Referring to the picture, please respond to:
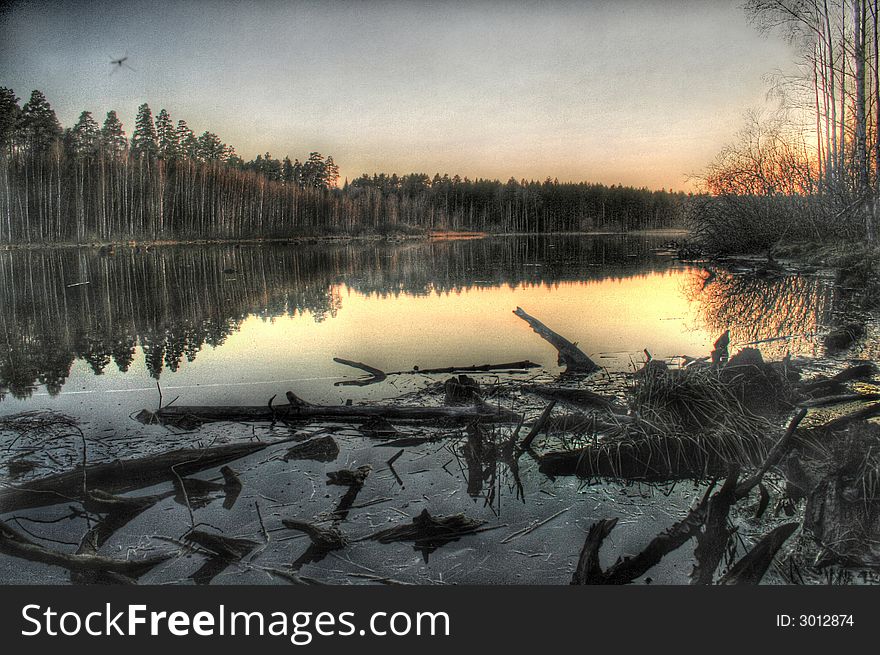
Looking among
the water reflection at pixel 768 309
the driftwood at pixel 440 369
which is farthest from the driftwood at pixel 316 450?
the water reflection at pixel 768 309

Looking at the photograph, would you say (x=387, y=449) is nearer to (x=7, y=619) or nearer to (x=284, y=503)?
(x=284, y=503)

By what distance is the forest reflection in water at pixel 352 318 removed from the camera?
5.86 meters

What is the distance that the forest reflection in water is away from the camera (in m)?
5.86

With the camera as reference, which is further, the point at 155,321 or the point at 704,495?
the point at 155,321

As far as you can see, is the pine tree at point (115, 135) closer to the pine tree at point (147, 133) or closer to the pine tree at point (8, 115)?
the pine tree at point (147, 133)

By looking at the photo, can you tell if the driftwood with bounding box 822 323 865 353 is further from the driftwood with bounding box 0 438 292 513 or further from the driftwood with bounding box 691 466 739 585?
the driftwood with bounding box 0 438 292 513

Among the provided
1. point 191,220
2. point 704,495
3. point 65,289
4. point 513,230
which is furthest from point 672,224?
point 704,495

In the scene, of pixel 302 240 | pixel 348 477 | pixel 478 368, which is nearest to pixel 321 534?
pixel 348 477

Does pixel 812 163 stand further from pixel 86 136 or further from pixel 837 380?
pixel 86 136

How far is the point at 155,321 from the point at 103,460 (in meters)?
5.42

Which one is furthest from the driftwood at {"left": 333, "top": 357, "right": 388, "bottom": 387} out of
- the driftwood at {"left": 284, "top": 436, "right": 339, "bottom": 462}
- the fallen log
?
the driftwood at {"left": 284, "top": 436, "right": 339, "bottom": 462}

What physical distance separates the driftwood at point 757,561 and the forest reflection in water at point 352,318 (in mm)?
3066

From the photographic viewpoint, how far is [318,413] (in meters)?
3.90

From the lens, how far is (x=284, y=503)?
2.79 meters
